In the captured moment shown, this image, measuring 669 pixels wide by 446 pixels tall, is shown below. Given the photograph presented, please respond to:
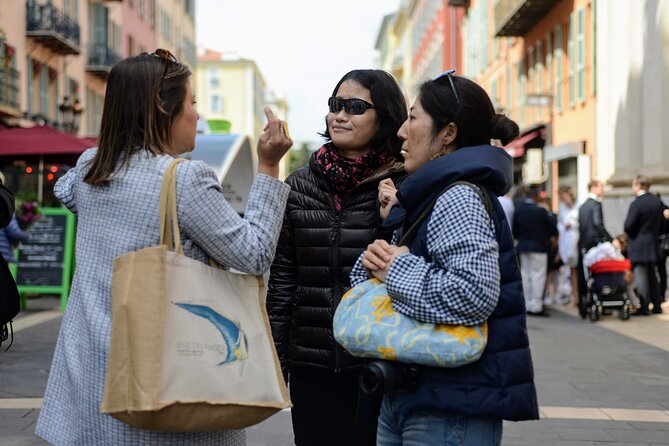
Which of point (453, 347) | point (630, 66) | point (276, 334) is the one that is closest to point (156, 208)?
point (453, 347)

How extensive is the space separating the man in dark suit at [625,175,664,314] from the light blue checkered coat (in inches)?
510

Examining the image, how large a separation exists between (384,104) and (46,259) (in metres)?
12.1

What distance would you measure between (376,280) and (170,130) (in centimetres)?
71

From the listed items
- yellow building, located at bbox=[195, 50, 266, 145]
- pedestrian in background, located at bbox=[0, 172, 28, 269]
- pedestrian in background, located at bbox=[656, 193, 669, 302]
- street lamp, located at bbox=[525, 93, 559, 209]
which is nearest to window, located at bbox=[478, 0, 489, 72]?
street lamp, located at bbox=[525, 93, 559, 209]

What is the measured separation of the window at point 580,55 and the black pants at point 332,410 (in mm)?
23090

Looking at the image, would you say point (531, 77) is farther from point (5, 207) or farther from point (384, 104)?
point (384, 104)

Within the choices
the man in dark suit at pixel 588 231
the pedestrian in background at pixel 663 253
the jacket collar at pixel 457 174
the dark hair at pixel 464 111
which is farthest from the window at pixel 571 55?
the jacket collar at pixel 457 174

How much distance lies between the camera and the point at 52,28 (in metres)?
34.8

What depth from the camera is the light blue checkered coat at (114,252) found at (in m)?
2.87

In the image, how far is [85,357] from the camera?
2934mm

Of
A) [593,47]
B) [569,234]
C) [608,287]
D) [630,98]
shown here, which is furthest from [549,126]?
[608,287]

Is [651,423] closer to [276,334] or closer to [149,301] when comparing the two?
[276,334]

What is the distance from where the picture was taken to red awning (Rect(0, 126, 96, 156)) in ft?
56.4

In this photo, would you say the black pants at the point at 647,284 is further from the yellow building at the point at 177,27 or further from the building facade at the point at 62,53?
the yellow building at the point at 177,27
